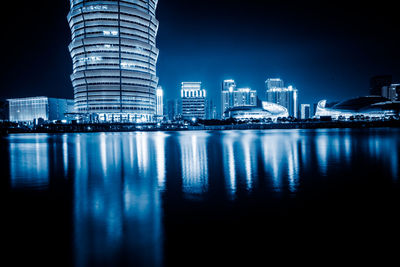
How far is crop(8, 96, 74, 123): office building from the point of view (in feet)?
595

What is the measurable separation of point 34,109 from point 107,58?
11039 centimetres

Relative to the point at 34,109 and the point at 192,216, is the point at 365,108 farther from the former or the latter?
the point at 34,109

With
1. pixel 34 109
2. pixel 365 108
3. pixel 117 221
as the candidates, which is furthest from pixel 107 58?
pixel 365 108

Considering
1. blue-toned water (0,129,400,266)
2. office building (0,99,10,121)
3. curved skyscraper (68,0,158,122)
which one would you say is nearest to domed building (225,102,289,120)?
curved skyscraper (68,0,158,122)

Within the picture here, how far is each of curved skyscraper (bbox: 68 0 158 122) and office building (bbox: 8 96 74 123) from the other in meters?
81.1

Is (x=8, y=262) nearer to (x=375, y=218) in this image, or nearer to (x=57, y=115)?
(x=375, y=218)

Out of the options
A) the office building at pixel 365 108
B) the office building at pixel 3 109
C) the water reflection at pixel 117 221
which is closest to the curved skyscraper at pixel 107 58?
the office building at pixel 3 109

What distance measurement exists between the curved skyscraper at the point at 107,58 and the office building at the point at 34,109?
8109 centimetres

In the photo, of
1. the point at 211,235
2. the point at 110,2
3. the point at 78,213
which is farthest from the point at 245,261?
the point at 110,2

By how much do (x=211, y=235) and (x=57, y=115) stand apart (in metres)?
219

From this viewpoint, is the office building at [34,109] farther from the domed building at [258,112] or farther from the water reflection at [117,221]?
the water reflection at [117,221]

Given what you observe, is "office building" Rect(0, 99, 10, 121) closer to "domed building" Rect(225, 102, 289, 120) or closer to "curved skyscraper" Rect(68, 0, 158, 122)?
"curved skyscraper" Rect(68, 0, 158, 122)

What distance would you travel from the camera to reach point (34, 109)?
183 m

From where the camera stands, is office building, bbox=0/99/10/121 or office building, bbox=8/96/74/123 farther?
office building, bbox=8/96/74/123
